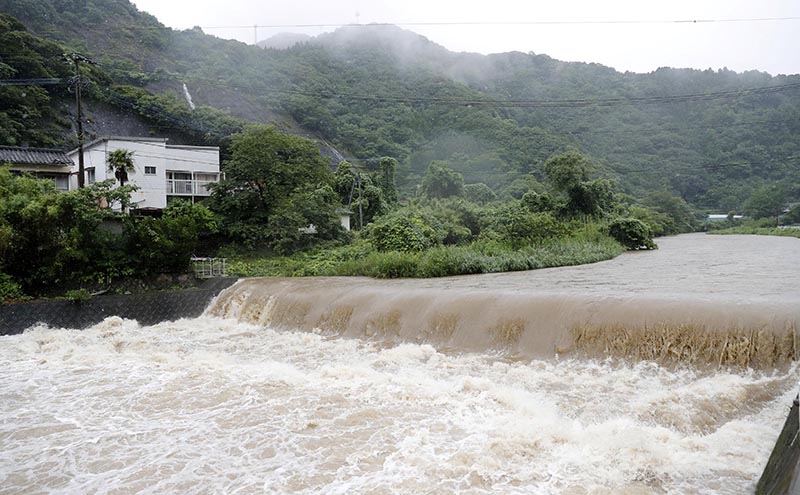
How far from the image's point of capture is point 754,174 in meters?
30.8

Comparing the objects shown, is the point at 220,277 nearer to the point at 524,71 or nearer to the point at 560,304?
the point at 560,304

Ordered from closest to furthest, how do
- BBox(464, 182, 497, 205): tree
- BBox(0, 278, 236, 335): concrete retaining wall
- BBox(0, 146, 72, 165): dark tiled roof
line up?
BBox(0, 278, 236, 335): concrete retaining wall
BBox(0, 146, 72, 165): dark tiled roof
BBox(464, 182, 497, 205): tree

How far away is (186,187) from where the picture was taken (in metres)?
24.8

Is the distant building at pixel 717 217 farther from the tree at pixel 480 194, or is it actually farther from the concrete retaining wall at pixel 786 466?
the concrete retaining wall at pixel 786 466

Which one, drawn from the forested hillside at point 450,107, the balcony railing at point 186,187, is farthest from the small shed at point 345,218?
the forested hillside at point 450,107

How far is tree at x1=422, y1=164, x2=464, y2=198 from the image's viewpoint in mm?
32438

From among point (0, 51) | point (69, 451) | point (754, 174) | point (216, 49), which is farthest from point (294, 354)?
point (216, 49)

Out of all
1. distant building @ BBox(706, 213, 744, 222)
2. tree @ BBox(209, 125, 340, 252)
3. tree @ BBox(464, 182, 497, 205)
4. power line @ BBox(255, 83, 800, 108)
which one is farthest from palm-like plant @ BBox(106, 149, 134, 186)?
distant building @ BBox(706, 213, 744, 222)

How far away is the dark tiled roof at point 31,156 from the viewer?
73.7ft

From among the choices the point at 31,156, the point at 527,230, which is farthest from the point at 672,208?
the point at 31,156

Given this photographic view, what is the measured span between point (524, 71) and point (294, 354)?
69016mm

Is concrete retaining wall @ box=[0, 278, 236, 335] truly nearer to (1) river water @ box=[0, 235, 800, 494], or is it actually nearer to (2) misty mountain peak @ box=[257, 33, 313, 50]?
(1) river water @ box=[0, 235, 800, 494]

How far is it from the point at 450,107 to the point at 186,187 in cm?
3389

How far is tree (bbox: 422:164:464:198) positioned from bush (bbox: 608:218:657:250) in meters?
10.3
